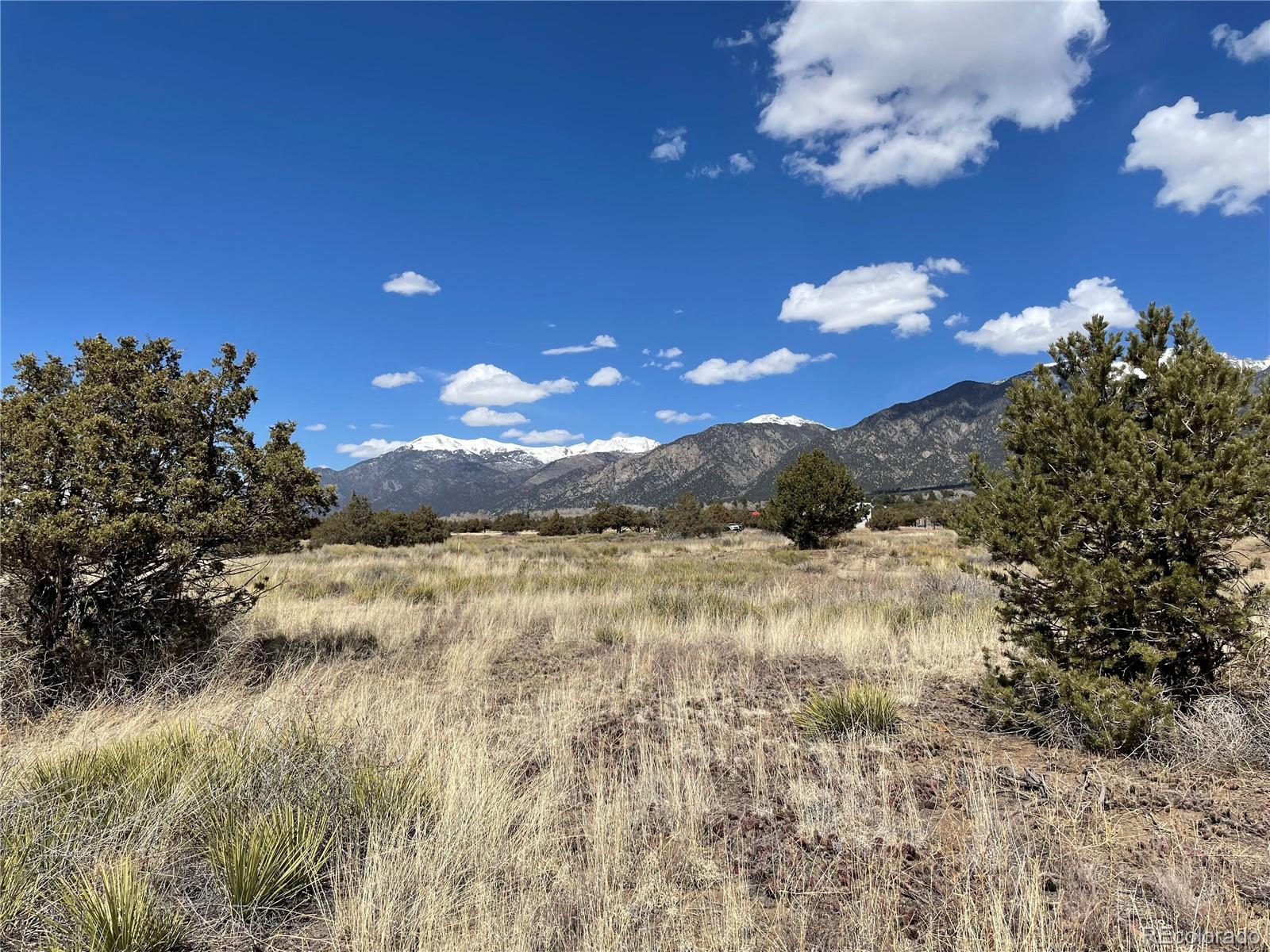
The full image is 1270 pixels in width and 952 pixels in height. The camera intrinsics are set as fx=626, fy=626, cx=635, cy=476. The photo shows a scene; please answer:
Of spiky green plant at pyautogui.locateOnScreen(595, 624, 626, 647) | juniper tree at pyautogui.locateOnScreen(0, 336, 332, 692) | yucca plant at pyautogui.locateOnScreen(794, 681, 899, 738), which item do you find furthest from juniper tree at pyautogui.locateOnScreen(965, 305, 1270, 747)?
juniper tree at pyautogui.locateOnScreen(0, 336, 332, 692)

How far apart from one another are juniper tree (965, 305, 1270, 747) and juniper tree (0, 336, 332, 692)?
697cm

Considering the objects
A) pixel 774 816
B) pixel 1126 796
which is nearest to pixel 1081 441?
pixel 1126 796

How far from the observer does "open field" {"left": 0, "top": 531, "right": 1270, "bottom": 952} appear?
2721 mm

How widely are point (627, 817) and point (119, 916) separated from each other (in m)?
2.35

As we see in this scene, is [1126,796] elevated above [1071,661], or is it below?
below

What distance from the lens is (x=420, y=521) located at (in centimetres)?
4050

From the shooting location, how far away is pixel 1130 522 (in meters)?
4.34

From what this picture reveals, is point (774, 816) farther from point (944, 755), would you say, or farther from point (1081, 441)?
point (1081, 441)

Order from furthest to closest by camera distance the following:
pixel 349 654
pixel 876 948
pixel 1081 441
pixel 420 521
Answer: pixel 420 521
pixel 349 654
pixel 1081 441
pixel 876 948

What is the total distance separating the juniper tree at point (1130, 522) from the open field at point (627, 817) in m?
0.45

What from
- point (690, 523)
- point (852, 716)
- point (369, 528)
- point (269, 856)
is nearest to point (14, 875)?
point (269, 856)

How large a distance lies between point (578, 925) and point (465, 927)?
50 centimetres

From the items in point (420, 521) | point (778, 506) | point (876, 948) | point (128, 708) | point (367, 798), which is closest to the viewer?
point (876, 948)

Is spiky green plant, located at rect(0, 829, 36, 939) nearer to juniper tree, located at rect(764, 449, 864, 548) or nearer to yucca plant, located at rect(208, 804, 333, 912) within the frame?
yucca plant, located at rect(208, 804, 333, 912)
